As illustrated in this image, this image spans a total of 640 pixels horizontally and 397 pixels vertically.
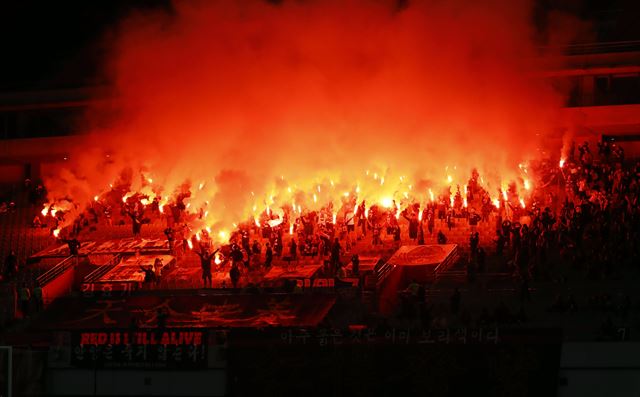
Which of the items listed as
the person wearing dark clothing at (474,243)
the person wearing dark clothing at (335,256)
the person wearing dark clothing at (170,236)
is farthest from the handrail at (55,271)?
the person wearing dark clothing at (474,243)

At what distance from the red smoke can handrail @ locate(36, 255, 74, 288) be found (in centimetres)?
365

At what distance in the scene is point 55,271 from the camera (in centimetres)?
2841

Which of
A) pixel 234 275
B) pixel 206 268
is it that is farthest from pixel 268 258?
pixel 206 268

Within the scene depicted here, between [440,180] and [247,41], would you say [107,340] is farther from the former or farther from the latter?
[247,41]

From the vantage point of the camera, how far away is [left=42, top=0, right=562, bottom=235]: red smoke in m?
31.8

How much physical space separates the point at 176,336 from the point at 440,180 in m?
9.45

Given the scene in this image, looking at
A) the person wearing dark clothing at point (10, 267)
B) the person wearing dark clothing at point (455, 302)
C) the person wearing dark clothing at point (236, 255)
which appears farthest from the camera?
the person wearing dark clothing at point (10, 267)

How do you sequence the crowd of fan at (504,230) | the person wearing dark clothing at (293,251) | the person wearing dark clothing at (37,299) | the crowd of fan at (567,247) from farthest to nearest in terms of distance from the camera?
the person wearing dark clothing at (293,251) < the person wearing dark clothing at (37,299) < the crowd of fan at (504,230) < the crowd of fan at (567,247)

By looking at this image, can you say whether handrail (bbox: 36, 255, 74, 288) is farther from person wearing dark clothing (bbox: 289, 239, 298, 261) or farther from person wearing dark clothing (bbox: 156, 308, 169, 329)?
person wearing dark clothing (bbox: 289, 239, 298, 261)

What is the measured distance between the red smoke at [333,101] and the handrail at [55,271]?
12.0 feet

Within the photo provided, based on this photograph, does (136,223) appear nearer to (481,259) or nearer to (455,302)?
(481,259)

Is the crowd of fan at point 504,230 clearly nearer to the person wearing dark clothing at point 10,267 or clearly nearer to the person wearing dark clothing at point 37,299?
the person wearing dark clothing at point 10,267

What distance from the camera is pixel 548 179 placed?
3012 centimetres

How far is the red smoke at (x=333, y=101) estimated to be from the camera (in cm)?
3180
